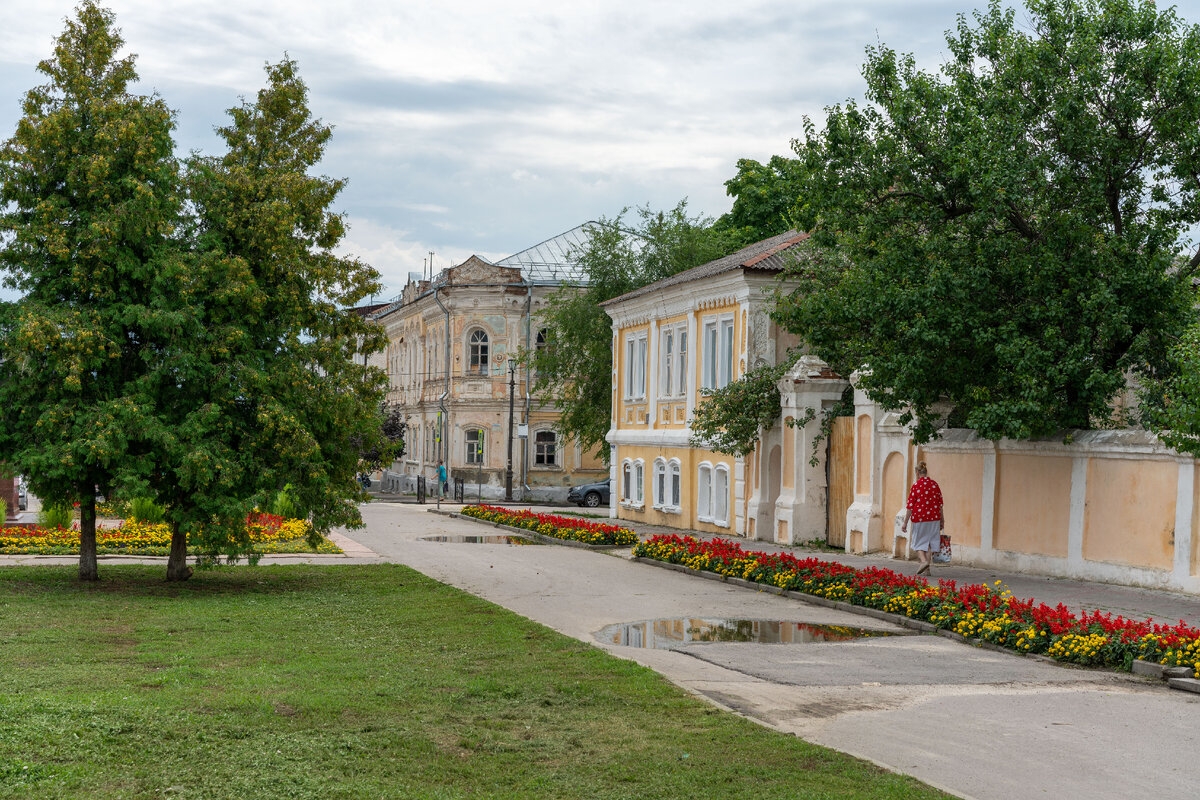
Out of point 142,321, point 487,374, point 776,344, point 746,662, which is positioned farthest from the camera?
point 487,374

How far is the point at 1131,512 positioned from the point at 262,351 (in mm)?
11959

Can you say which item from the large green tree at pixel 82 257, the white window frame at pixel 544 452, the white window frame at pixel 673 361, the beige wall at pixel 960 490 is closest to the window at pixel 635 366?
the white window frame at pixel 673 361

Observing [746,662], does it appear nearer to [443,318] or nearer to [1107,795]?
[1107,795]

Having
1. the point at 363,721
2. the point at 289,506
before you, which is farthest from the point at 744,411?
the point at 363,721

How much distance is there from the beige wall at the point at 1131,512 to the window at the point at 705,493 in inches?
537

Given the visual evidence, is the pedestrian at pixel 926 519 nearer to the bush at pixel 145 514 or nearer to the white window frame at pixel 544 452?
the bush at pixel 145 514

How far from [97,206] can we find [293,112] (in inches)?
126

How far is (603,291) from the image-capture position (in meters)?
44.7

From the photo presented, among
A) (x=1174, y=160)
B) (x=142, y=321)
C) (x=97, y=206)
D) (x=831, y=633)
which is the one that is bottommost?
(x=831, y=633)

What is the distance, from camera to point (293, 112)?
1855 centimetres

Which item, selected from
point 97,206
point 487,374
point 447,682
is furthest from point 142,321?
point 487,374

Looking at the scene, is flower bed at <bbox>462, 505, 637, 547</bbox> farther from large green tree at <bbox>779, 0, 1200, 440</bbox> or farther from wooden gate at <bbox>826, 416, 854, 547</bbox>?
large green tree at <bbox>779, 0, 1200, 440</bbox>

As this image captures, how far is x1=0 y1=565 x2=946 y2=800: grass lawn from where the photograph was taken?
6.76 meters

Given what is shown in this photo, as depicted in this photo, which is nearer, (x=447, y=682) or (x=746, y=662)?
(x=447, y=682)
